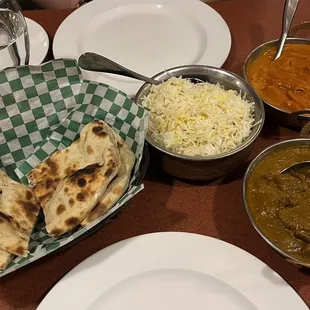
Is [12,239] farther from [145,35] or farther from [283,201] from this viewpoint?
[145,35]

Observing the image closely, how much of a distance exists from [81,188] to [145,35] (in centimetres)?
103

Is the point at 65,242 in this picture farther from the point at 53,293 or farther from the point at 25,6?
the point at 25,6

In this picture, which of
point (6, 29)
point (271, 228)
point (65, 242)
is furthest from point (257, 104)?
point (6, 29)

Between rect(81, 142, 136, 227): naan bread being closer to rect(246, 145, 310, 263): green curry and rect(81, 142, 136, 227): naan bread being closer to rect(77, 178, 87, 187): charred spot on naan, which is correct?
rect(77, 178, 87, 187): charred spot on naan

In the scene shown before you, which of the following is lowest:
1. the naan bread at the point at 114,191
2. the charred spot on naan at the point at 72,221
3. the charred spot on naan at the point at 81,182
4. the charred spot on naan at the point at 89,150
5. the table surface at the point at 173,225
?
the table surface at the point at 173,225

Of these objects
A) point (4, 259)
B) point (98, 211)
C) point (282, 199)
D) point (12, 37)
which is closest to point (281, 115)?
point (282, 199)

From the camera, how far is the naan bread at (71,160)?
1.41 m

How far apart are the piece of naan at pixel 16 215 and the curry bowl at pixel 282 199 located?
634 mm

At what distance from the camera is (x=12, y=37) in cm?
193

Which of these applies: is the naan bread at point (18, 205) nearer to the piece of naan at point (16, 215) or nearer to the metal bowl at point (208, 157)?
the piece of naan at point (16, 215)

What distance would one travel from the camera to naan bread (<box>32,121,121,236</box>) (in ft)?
4.15

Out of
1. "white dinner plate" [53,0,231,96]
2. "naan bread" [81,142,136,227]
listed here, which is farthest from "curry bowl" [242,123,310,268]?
"white dinner plate" [53,0,231,96]

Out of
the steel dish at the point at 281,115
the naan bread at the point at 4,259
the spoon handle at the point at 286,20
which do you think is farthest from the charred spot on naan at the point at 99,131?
the spoon handle at the point at 286,20

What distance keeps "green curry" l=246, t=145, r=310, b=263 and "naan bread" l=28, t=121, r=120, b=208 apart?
482 millimetres
